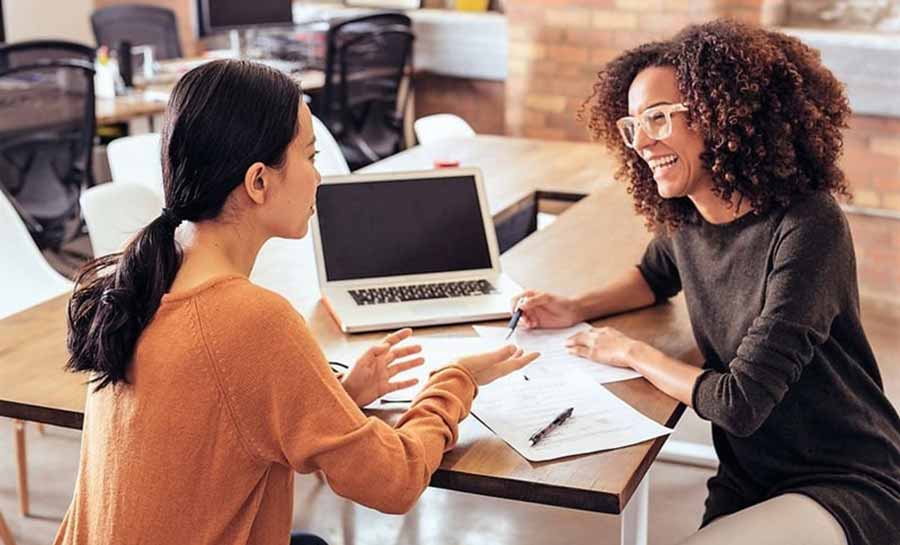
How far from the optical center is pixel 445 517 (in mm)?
3145

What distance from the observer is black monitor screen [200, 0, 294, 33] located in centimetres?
611

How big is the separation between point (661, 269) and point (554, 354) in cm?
36

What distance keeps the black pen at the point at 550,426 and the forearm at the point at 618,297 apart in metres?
0.47

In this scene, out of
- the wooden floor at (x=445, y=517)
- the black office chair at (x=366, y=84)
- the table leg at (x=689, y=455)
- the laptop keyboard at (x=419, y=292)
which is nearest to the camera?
the laptop keyboard at (x=419, y=292)

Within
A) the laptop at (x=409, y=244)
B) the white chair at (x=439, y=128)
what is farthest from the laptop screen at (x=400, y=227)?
the white chair at (x=439, y=128)

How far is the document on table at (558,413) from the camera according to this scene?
5.82ft

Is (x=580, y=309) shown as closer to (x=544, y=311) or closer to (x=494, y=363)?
(x=544, y=311)

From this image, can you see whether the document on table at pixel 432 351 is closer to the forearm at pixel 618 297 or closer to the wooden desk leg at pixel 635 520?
the forearm at pixel 618 297

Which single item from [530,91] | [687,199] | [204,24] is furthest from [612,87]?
[204,24]

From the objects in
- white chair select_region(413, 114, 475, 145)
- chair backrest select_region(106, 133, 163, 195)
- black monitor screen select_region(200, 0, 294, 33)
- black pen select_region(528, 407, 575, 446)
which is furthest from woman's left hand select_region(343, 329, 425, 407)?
black monitor screen select_region(200, 0, 294, 33)

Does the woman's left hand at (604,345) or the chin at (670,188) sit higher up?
the chin at (670,188)

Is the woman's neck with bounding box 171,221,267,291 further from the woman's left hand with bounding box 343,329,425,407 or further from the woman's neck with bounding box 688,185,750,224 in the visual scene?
the woman's neck with bounding box 688,185,750,224

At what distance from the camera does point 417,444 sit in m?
1.63

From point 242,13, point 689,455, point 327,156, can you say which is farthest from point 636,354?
point 242,13
